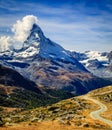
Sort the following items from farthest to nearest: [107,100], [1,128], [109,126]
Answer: [107,100]
[109,126]
[1,128]

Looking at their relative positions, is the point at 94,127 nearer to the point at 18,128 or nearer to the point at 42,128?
the point at 42,128

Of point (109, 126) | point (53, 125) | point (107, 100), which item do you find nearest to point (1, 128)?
point (53, 125)

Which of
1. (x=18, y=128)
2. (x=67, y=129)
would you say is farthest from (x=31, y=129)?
(x=67, y=129)

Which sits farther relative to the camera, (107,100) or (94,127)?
(107,100)

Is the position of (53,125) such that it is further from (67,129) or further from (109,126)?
(109,126)

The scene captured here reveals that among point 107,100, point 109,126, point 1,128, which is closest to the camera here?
point 1,128

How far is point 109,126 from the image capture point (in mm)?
87938

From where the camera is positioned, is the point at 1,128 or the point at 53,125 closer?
→ the point at 1,128

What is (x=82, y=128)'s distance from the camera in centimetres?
8006

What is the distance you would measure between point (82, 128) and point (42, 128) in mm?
11020

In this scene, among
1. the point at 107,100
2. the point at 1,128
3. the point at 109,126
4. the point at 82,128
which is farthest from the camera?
the point at 107,100

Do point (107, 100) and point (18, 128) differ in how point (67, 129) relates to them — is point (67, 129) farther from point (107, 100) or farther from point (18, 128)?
point (107, 100)

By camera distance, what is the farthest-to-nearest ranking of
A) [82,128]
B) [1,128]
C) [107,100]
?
1. [107,100]
2. [82,128]
3. [1,128]

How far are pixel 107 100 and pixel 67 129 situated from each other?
113 meters
